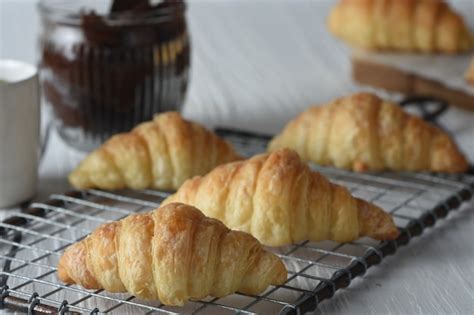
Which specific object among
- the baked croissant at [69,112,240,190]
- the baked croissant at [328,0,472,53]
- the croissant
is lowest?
the baked croissant at [69,112,240,190]

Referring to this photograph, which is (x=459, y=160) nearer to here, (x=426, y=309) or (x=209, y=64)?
(x=426, y=309)

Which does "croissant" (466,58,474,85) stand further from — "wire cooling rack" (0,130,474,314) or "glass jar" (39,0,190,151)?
"glass jar" (39,0,190,151)

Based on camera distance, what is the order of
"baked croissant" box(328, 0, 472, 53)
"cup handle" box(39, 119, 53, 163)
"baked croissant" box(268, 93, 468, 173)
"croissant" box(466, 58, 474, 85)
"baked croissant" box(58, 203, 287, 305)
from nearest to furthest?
"baked croissant" box(58, 203, 287, 305) < "baked croissant" box(268, 93, 468, 173) < "cup handle" box(39, 119, 53, 163) < "croissant" box(466, 58, 474, 85) < "baked croissant" box(328, 0, 472, 53)

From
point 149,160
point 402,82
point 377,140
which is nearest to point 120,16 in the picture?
point 149,160

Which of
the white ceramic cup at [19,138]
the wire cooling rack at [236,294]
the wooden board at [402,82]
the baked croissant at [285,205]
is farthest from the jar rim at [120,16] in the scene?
the wooden board at [402,82]

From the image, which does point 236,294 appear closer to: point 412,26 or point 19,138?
point 19,138

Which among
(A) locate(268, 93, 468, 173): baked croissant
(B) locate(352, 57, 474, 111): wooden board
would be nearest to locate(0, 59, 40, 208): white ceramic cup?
(A) locate(268, 93, 468, 173): baked croissant

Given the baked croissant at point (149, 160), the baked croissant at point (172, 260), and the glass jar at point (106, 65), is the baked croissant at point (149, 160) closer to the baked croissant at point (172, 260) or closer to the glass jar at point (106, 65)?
the glass jar at point (106, 65)
